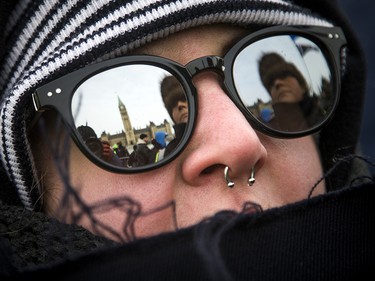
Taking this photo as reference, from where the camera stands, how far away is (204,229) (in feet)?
1.83

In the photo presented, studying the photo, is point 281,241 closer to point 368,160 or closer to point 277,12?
point 368,160

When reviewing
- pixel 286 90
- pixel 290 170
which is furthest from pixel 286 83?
pixel 290 170

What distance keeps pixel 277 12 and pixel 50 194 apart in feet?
1.98

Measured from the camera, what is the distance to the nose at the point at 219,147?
31.5 inches

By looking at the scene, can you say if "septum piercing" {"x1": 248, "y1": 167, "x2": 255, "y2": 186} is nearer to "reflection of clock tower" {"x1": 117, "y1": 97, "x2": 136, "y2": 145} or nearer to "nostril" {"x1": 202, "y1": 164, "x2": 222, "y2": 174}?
"nostril" {"x1": 202, "y1": 164, "x2": 222, "y2": 174}

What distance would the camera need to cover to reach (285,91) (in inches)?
40.2

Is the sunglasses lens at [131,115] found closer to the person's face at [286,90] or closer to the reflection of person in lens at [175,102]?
the reflection of person in lens at [175,102]

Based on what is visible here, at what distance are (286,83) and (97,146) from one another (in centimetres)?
44

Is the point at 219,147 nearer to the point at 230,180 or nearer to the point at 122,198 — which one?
the point at 230,180

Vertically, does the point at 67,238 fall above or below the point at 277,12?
below

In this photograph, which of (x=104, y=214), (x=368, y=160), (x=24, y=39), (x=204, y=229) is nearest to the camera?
(x=204, y=229)

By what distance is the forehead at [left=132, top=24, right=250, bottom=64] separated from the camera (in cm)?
89

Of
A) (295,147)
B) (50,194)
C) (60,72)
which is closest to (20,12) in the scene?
(60,72)

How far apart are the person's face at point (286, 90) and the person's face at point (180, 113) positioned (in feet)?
0.77
